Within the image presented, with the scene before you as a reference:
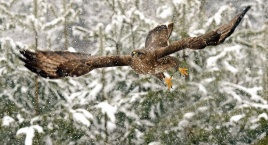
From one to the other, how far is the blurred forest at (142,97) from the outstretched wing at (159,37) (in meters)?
0.78

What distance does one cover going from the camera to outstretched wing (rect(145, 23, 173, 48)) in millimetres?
5078

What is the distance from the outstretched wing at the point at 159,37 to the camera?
508 cm

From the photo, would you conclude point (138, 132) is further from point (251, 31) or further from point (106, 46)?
point (251, 31)

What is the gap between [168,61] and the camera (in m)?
4.53

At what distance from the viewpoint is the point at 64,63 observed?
4.55 metres

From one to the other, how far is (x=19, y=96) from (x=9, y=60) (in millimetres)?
513

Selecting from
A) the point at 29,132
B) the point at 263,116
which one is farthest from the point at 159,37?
the point at 29,132

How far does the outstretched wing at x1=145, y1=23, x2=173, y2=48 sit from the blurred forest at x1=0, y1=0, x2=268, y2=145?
0.78 metres

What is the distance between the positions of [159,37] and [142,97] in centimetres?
116

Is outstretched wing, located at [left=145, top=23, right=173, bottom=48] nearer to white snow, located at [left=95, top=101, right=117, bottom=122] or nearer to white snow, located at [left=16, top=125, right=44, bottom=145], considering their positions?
white snow, located at [left=95, top=101, right=117, bottom=122]

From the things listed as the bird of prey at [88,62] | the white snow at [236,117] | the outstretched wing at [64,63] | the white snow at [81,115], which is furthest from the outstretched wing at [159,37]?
the white snow at [236,117]

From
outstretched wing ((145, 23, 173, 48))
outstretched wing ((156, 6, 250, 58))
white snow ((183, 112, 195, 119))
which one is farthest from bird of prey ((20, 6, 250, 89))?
white snow ((183, 112, 195, 119))

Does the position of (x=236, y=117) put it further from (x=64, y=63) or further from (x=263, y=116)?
(x=64, y=63)

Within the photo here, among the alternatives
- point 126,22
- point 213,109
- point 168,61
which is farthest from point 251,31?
point 168,61
